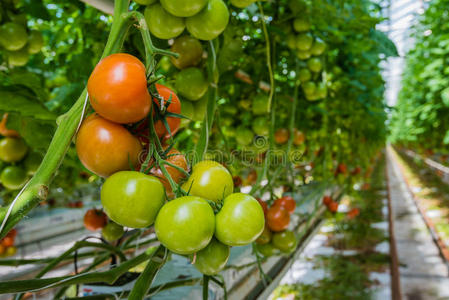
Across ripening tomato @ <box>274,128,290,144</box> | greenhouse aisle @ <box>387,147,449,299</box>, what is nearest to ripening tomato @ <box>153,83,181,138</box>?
ripening tomato @ <box>274,128,290,144</box>

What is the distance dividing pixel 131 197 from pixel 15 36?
695mm

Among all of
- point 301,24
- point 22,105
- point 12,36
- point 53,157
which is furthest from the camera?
point 301,24

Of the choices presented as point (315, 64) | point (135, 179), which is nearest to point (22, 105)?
point (135, 179)

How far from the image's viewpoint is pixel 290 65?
4.23ft

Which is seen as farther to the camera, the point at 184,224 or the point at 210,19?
the point at 210,19

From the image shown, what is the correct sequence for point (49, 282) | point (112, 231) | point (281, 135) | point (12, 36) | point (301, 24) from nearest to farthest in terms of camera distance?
point (49, 282) → point (12, 36) → point (112, 231) → point (301, 24) → point (281, 135)

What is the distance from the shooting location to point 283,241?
76 cm

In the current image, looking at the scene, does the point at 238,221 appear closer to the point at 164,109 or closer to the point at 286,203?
the point at 164,109

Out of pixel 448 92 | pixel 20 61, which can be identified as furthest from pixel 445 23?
pixel 20 61

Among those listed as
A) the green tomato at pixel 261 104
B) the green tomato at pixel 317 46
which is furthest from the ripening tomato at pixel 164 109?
the green tomato at pixel 317 46

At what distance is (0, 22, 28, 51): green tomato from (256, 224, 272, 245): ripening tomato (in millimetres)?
732

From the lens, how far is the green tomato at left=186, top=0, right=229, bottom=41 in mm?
372

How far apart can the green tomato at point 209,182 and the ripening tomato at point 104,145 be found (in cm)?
7

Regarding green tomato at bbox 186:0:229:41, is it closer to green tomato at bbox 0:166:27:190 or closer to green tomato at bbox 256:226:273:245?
green tomato at bbox 256:226:273:245
